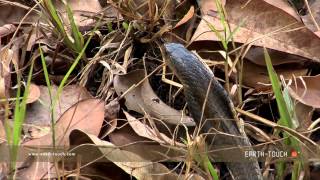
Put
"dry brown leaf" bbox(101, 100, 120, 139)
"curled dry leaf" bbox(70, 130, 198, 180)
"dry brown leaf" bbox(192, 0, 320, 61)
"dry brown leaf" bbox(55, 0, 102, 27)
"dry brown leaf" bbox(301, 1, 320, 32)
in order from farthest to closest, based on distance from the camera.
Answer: "dry brown leaf" bbox(55, 0, 102, 27)
"dry brown leaf" bbox(301, 1, 320, 32)
"dry brown leaf" bbox(192, 0, 320, 61)
"dry brown leaf" bbox(101, 100, 120, 139)
"curled dry leaf" bbox(70, 130, 198, 180)

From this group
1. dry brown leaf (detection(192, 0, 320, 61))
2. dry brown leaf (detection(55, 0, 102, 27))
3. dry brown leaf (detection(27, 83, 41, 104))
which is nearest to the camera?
dry brown leaf (detection(27, 83, 41, 104))

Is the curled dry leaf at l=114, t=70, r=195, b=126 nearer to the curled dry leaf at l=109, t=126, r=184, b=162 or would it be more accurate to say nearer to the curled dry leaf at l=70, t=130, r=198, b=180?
the curled dry leaf at l=109, t=126, r=184, b=162

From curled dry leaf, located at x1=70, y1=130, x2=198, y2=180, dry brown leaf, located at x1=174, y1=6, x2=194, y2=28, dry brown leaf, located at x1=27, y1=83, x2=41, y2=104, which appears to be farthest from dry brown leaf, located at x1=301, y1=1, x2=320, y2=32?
dry brown leaf, located at x1=27, y1=83, x2=41, y2=104

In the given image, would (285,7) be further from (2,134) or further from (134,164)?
(2,134)

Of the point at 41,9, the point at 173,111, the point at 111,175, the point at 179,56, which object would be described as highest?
the point at 41,9

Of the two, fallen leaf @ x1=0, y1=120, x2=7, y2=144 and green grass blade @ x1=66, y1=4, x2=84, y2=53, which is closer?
fallen leaf @ x1=0, y1=120, x2=7, y2=144

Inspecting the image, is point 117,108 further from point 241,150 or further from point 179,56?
point 241,150

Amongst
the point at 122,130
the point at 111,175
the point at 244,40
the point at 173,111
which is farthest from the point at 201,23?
the point at 111,175
